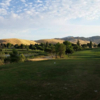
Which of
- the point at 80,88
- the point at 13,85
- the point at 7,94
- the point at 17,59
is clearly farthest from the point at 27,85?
the point at 17,59

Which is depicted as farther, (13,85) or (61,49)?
(61,49)

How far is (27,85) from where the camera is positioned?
35.5ft

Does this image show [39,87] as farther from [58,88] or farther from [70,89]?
[70,89]

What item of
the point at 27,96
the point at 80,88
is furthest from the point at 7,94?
the point at 80,88

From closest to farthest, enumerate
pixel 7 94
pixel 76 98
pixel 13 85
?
1. pixel 76 98
2. pixel 7 94
3. pixel 13 85

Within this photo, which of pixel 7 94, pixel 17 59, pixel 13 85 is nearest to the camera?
pixel 7 94

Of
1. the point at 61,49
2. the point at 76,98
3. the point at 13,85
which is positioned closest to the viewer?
the point at 76,98

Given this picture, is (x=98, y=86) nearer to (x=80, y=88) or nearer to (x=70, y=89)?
(x=80, y=88)

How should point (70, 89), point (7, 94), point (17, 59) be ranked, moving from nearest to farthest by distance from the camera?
point (7, 94)
point (70, 89)
point (17, 59)

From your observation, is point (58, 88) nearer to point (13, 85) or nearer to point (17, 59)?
point (13, 85)

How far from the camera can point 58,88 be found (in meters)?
9.98

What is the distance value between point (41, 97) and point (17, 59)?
1586 inches

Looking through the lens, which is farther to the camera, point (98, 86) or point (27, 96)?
point (98, 86)

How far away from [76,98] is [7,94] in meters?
4.35
